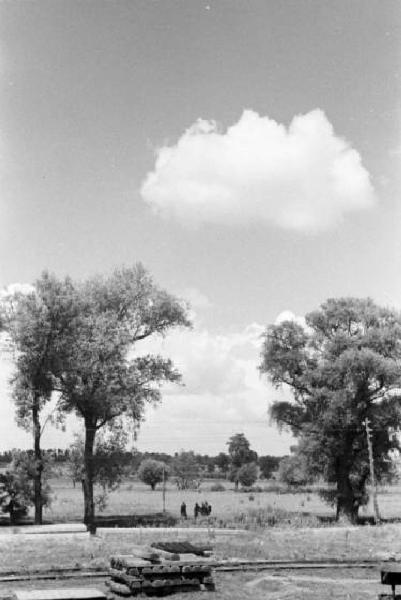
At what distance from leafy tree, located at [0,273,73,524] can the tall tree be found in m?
0.76

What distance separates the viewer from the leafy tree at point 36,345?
37.2 m

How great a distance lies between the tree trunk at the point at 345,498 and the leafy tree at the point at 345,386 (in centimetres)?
6

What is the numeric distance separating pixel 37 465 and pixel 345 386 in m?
18.8

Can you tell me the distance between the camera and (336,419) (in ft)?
132

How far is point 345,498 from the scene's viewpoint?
40625mm

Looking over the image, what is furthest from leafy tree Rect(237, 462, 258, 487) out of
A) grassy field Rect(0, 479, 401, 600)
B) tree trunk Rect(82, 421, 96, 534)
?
tree trunk Rect(82, 421, 96, 534)

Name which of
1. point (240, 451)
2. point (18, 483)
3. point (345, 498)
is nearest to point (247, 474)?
point (240, 451)

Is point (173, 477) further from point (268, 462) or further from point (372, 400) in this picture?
point (372, 400)

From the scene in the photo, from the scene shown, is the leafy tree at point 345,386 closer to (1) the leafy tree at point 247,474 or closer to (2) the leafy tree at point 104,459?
(2) the leafy tree at point 104,459

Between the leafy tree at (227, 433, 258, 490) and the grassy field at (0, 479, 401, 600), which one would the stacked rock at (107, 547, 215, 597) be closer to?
the grassy field at (0, 479, 401, 600)

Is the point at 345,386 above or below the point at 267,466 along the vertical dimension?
above

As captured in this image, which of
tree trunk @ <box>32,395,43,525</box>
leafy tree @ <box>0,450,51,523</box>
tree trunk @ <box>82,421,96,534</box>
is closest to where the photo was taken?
tree trunk @ <box>32,395,43,525</box>

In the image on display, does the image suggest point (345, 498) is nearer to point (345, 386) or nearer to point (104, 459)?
point (345, 386)

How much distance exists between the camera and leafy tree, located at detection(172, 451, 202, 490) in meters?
101
